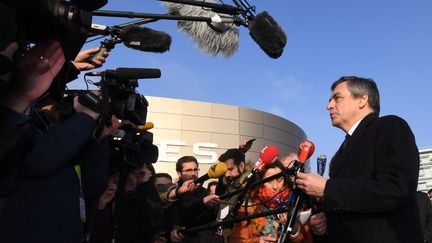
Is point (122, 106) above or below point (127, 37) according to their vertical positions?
below

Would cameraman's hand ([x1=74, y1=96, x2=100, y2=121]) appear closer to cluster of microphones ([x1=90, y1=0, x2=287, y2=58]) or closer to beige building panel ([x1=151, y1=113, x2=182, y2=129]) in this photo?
cluster of microphones ([x1=90, y1=0, x2=287, y2=58])

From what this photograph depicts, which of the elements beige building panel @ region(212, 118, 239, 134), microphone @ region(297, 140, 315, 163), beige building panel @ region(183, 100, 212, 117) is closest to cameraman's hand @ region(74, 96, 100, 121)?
microphone @ region(297, 140, 315, 163)

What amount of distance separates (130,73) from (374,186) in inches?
56.7

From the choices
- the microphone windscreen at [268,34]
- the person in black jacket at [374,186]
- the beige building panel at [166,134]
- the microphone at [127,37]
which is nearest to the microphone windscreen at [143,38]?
the microphone at [127,37]

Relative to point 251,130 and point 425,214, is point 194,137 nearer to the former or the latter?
point 251,130

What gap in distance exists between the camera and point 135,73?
7.80 ft

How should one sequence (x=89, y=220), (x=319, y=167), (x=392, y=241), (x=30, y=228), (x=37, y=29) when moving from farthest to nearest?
1. (x=319, y=167)
2. (x=89, y=220)
3. (x=392, y=241)
4. (x=30, y=228)
5. (x=37, y=29)

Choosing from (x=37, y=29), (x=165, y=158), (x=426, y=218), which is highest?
(x=37, y=29)

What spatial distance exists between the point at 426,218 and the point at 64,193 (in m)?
6.20

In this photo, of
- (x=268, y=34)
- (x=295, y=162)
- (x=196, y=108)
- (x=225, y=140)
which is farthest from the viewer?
(x=196, y=108)

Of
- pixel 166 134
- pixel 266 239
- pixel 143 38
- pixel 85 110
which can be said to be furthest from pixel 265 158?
pixel 166 134

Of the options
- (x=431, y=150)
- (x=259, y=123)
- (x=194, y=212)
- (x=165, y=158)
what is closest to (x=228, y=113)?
(x=259, y=123)

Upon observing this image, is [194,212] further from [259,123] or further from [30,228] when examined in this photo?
[259,123]

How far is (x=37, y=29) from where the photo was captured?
4.68 feet
